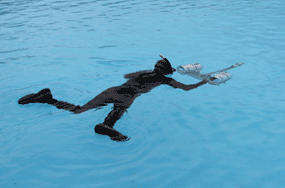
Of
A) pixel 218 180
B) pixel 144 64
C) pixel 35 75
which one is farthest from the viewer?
pixel 144 64

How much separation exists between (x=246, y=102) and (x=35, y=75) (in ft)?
19.4

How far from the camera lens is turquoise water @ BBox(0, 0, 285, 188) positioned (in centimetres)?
328

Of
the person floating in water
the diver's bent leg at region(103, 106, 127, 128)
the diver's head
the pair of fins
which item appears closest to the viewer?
the person floating in water

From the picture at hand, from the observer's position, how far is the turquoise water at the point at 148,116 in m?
3.28

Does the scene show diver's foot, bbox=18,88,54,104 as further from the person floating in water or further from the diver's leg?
the diver's leg

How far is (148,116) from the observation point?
4.72 metres

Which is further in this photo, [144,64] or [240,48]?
[240,48]

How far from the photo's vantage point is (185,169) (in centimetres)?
336

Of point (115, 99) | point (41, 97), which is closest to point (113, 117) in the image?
point (115, 99)

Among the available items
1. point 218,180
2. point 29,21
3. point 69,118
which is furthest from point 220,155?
point 29,21

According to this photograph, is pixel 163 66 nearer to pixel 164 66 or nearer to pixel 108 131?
pixel 164 66

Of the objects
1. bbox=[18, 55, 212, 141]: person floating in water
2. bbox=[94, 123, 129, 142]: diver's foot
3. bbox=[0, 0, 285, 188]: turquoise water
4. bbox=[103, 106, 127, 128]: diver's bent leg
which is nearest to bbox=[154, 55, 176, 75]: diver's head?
bbox=[18, 55, 212, 141]: person floating in water

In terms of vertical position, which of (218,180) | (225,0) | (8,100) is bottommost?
(218,180)

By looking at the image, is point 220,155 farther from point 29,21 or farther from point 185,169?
point 29,21
